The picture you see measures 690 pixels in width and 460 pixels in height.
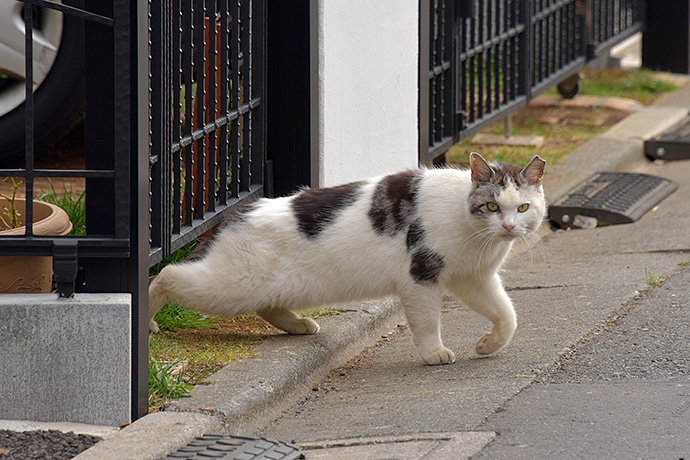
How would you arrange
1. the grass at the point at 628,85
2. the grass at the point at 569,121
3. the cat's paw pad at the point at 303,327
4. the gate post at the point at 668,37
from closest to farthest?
the cat's paw pad at the point at 303,327 → the grass at the point at 569,121 → the grass at the point at 628,85 → the gate post at the point at 668,37

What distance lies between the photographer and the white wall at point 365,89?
17.9ft

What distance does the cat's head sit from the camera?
4242 mm

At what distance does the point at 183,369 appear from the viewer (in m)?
4.09

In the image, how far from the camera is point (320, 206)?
15.0ft

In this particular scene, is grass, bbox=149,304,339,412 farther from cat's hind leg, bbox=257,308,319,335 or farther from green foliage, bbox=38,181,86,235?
green foliage, bbox=38,181,86,235

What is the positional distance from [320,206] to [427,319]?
685mm

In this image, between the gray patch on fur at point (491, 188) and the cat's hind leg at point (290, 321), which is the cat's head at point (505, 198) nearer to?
the gray patch on fur at point (491, 188)

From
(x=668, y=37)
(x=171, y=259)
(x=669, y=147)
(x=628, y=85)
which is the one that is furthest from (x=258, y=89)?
(x=668, y=37)

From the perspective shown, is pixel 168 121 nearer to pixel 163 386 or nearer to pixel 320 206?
pixel 320 206

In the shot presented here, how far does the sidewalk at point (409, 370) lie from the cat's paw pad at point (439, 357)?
0.04 meters

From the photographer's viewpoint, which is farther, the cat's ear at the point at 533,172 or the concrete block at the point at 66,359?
the cat's ear at the point at 533,172

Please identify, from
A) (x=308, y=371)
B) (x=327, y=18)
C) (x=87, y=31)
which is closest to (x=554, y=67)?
(x=327, y=18)

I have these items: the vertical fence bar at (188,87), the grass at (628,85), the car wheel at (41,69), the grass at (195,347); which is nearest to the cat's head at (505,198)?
the grass at (195,347)

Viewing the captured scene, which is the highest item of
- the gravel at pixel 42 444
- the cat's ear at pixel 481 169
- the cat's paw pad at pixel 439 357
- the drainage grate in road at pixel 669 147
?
the cat's ear at pixel 481 169
